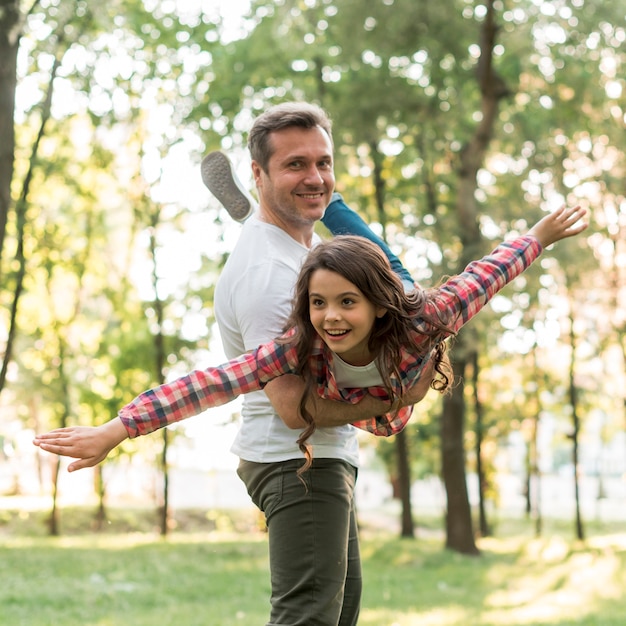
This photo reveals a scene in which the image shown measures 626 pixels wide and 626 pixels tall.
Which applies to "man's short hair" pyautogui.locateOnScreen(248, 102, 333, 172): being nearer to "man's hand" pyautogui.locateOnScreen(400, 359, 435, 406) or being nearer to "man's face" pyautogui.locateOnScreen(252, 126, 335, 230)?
"man's face" pyautogui.locateOnScreen(252, 126, 335, 230)

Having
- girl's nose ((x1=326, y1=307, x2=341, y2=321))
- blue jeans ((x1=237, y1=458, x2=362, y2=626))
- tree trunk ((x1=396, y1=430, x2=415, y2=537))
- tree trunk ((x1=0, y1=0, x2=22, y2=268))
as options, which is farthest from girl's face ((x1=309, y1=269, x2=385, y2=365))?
tree trunk ((x1=396, y1=430, x2=415, y2=537))

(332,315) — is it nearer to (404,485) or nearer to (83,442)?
(83,442)

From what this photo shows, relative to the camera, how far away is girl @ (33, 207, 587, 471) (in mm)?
2580

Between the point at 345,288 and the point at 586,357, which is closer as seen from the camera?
the point at 345,288

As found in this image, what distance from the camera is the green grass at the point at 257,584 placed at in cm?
795

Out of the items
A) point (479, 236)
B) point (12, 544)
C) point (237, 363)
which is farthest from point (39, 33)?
point (237, 363)

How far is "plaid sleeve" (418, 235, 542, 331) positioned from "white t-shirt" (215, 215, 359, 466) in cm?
49

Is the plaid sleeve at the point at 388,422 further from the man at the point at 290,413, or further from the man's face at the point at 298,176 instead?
the man's face at the point at 298,176

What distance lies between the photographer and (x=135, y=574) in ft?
36.0

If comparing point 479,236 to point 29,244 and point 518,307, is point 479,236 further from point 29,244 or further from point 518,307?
point 29,244

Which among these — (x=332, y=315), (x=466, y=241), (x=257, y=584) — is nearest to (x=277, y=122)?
(x=332, y=315)

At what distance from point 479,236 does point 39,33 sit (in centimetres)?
712

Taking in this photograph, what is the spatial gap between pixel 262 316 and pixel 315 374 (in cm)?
24

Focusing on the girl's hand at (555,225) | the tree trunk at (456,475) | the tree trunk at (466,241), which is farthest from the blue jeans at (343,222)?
the tree trunk at (456,475)
